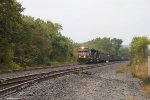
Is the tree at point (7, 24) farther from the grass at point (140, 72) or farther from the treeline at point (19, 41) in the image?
the grass at point (140, 72)

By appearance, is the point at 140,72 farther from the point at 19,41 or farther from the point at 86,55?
the point at 86,55

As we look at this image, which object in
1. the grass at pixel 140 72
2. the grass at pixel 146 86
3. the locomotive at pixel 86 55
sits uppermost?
the locomotive at pixel 86 55

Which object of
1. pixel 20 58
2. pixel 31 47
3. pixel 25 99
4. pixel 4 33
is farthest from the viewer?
pixel 31 47

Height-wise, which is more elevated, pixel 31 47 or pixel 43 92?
pixel 31 47

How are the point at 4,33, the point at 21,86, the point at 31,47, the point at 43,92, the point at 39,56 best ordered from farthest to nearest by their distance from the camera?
the point at 39,56 → the point at 31,47 → the point at 4,33 → the point at 21,86 → the point at 43,92

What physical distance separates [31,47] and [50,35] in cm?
1997

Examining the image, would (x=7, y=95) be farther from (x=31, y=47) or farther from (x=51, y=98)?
(x=31, y=47)

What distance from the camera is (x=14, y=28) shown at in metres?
41.2

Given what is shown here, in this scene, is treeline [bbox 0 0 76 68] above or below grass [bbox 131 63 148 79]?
above

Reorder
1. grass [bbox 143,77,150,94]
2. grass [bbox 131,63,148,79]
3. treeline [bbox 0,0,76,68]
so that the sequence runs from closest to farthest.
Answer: grass [bbox 143,77,150,94]
grass [bbox 131,63,148,79]
treeline [bbox 0,0,76,68]

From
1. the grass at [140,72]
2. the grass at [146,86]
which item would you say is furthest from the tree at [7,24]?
the grass at [146,86]

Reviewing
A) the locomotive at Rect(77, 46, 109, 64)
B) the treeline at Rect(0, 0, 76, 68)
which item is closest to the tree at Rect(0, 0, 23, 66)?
the treeline at Rect(0, 0, 76, 68)

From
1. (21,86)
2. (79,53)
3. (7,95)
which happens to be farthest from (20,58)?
(7,95)

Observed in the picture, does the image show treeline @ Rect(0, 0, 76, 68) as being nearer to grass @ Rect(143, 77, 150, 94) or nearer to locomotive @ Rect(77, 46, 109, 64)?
locomotive @ Rect(77, 46, 109, 64)
